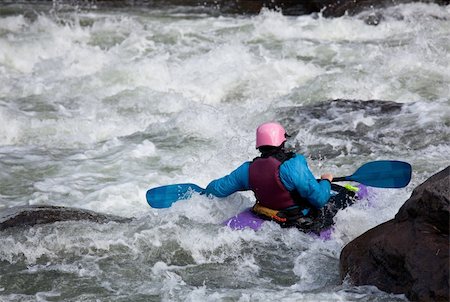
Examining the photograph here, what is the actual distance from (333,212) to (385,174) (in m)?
0.55

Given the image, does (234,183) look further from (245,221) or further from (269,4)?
(269,4)

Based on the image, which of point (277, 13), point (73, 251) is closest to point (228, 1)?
point (277, 13)

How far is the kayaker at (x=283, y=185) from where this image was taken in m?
5.19

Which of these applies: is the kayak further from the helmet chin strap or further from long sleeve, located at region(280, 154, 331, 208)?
the helmet chin strap

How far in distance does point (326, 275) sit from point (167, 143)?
12.3 ft

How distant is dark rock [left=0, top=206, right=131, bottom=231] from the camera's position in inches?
212

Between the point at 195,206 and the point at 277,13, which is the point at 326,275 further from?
the point at 277,13

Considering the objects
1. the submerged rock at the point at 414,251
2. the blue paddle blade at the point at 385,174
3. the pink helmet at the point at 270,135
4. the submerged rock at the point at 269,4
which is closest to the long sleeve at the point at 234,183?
the pink helmet at the point at 270,135

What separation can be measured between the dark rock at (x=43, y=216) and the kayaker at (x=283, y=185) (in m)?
1.19

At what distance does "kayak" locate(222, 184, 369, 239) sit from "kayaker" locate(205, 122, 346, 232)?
5 cm

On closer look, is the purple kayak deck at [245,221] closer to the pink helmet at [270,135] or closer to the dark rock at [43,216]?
the pink helmet at [270,135]

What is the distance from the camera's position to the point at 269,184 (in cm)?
526

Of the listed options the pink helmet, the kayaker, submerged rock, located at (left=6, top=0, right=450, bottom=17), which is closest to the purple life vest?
the kayaker

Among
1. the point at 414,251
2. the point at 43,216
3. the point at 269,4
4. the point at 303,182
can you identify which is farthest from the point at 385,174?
the point at 269,4
